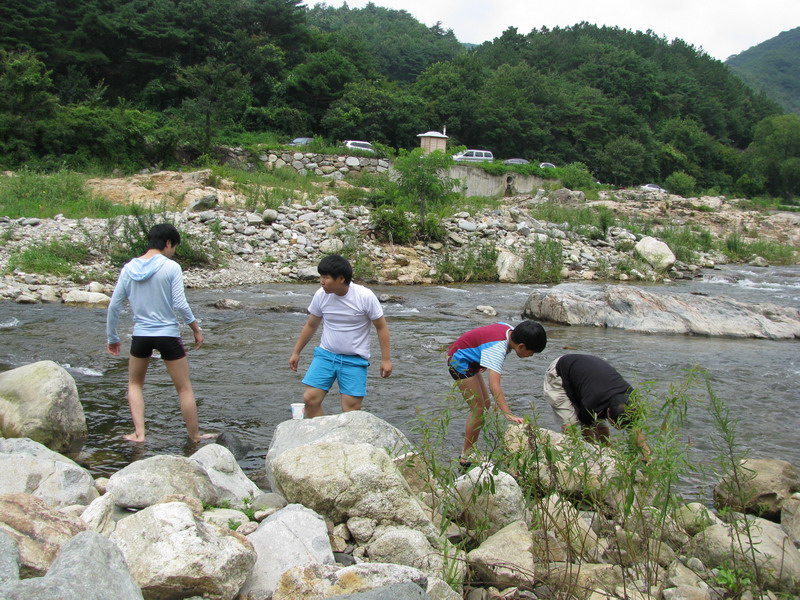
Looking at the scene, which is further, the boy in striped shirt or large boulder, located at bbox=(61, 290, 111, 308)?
large boulder, located at bbox=(61, 290, 111, 308)

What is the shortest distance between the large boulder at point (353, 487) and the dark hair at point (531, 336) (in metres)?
1.59

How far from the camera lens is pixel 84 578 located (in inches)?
89.7

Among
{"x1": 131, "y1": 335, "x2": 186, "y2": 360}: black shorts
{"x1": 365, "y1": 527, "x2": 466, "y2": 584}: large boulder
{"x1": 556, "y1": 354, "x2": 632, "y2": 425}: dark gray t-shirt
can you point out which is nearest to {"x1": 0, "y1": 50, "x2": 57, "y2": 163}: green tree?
{"x1": 131, "y1": 335, "x2": 186, "y2": 360}: black shorts

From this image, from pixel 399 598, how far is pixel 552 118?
2299 inches

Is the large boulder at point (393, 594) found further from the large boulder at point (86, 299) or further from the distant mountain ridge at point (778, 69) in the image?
the distant mountain ridge at point (778, 69)

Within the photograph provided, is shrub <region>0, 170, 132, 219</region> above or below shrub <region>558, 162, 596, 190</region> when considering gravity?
below

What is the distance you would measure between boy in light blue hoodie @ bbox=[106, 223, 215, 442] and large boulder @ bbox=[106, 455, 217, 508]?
1623mm

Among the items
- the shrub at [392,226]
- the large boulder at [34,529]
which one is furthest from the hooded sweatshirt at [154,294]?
the shrub at [392,226]

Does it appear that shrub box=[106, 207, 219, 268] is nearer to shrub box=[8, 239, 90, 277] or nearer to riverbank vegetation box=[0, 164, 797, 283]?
riverbank vegetation box=[0, 164, 797, 283]

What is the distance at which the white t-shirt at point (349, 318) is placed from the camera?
16.9 feet

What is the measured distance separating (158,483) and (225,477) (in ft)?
2.00

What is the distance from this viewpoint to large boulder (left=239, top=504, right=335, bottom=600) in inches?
118

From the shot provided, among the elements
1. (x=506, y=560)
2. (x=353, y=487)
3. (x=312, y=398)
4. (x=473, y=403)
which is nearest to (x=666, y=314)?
(x=473, y=403)

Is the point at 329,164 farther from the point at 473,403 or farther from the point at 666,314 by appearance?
the point at 473,403
